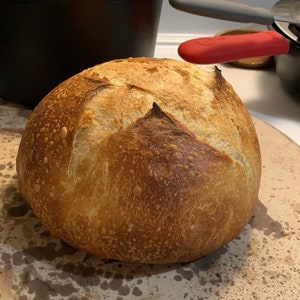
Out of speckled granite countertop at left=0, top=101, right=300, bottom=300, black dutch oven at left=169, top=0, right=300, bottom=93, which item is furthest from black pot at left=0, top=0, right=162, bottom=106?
speckled granite countertop at left=0, top=101, right=300, bottom=300

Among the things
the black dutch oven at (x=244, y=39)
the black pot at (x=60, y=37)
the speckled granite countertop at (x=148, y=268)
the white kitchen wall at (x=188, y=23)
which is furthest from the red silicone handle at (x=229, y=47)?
the white kitchen wall at (x=188, y=23)

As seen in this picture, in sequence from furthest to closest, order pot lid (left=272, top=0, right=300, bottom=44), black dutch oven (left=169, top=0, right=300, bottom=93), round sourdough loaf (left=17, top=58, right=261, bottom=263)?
1. pot lid (left=272, top=0, right=300, bottom=44)
2. black dutch oven (left=169, top=0, right=300, bottom=93)
3. round sourdough loaf (left=17, top=58, right=261, bottom=263)

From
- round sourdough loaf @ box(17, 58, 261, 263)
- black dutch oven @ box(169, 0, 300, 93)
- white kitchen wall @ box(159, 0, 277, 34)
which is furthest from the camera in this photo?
white kitchen wall @ box(159, 0, 277, 34)

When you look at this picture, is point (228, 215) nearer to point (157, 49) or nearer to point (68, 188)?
point (68, 188)

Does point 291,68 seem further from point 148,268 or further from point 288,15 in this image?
point 148,268

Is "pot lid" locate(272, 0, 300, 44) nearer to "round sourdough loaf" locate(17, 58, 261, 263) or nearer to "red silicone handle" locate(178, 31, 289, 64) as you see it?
"red silicone handle" locate(178, 31, 289, 64)

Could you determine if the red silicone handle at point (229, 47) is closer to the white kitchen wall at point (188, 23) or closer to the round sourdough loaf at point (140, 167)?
the round sourdough loaf at point (140, 167)
